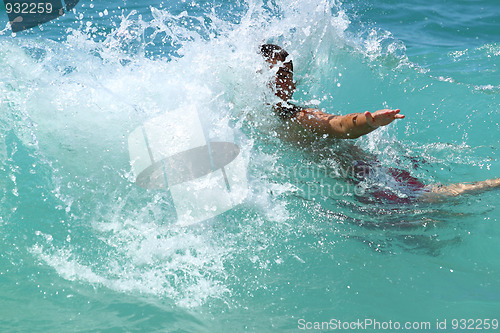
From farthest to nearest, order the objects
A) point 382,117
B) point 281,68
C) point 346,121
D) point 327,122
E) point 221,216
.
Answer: point 281,68 < point 221,216 < point 327,122 < point 346,121 < point 382,117

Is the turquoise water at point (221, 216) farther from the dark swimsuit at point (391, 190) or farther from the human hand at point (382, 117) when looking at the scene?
the human hand at point (382, 117)

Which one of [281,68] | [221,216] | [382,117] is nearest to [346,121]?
[382,117]

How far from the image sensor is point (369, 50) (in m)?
6.31

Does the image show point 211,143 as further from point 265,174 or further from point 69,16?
Answer: point 69,16

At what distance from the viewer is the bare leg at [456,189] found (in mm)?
3567

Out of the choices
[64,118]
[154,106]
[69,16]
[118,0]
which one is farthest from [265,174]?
[118,0]

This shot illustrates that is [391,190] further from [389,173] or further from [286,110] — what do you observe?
[286,110]

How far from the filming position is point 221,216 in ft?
11.1

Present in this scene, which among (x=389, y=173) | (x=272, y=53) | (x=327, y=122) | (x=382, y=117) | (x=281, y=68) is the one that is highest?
(x=272, y=53)

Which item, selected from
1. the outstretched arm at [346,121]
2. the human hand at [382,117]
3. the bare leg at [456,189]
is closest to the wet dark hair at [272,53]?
the outstretched arm at [346,121]

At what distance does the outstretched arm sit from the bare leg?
3.12 ft

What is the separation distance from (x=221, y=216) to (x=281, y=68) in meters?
1.27

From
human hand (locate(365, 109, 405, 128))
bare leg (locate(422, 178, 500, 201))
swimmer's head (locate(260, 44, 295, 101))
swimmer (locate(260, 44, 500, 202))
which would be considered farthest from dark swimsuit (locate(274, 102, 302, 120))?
bare leg (locate(422, 178, 500, 201))

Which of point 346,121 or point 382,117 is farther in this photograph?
point 346,121
